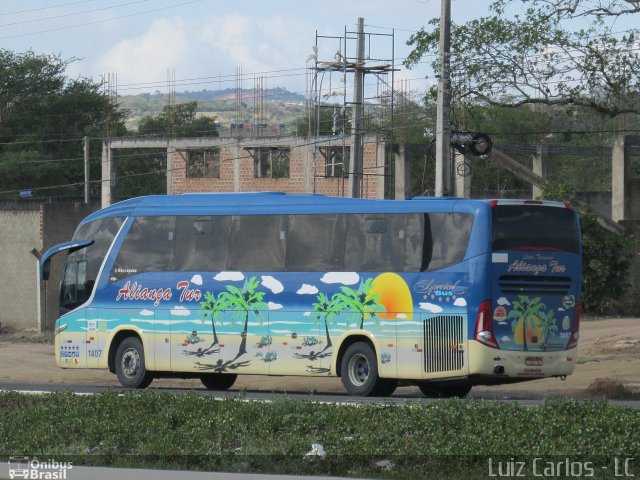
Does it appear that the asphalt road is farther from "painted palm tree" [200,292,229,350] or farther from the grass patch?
the grass patch

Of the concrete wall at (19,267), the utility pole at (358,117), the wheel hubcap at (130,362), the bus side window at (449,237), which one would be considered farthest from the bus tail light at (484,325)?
the concrete wall at (19,267)

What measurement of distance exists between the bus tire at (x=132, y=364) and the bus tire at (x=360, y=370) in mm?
4270

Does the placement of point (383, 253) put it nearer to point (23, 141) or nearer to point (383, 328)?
point (383, 328)

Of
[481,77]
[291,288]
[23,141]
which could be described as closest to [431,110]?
[481,77]

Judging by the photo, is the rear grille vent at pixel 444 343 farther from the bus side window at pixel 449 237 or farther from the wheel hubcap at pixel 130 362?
the wheel hubcap at pixel 130 362

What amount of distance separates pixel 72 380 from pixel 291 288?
965 centimetres

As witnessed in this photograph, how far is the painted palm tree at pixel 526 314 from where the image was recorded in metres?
17.5

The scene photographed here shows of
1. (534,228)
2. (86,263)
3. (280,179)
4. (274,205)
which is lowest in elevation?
(86,263)

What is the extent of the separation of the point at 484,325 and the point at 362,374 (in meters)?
2.52

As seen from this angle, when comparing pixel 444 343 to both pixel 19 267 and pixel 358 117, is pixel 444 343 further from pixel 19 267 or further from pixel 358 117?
pixel 19 267

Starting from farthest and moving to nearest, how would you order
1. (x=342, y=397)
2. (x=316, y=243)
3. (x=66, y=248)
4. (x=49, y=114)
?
(x=49, y=114)
(x=66, y=248)
(x=316, y=243)
(x=342, y=397)

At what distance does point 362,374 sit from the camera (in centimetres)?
1869

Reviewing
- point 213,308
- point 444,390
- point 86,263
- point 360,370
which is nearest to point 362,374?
point 360,370

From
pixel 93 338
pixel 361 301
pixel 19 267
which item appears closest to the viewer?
pixel 361 301
